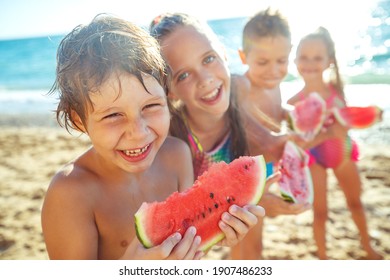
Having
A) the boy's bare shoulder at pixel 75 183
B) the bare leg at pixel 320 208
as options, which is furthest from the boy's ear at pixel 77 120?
the bare leg at pixel 320 208

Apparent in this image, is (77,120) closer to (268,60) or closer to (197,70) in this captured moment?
(197,70)

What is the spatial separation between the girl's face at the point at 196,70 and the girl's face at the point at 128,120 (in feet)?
0.90

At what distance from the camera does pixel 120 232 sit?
1.28m

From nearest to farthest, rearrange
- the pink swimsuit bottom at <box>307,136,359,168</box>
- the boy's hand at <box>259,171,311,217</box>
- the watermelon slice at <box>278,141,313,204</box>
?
the boy's hand at <box>259,171,311,217</box> < the watermelon slice at <box>278,141,313,204</box> < the pink swimsuit bottom at <box>307,136,359,168</box>

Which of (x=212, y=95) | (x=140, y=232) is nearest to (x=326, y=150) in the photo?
(x=212, y=95)

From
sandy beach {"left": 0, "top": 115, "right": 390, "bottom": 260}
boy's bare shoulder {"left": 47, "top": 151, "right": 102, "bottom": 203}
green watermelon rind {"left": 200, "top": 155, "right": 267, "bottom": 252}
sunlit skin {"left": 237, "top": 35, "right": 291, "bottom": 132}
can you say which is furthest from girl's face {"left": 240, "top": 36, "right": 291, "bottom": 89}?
boy's bare shoulder {"left": 47, "top": 151, "right": 102, "bottom": 203}

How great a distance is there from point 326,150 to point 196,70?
1100 mm

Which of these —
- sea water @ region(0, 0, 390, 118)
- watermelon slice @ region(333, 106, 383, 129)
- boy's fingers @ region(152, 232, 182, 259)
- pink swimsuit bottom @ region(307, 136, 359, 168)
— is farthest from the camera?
sea water @ region(0, 0, 390, 118)

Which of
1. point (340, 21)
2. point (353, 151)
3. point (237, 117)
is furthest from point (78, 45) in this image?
point (340, 21)

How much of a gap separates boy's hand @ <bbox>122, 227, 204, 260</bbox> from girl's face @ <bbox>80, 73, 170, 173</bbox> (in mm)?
224

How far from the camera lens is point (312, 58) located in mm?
2328

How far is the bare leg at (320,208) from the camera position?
6.73 ft

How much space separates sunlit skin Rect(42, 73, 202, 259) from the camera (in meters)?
1.09

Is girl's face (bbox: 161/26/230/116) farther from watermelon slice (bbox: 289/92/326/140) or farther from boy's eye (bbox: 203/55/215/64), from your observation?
watermelon slice (bbox: 289/92/326/140)
